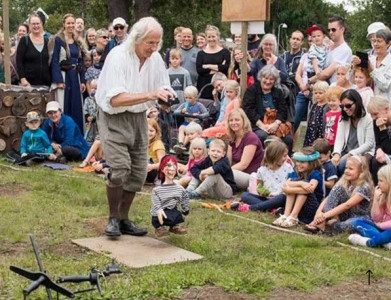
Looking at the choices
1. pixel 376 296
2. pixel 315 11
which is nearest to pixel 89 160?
pixel 376 296

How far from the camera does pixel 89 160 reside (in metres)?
10.4

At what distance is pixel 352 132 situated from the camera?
8.23 meters

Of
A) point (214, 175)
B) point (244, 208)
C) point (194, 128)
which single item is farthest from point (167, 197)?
point (194, 128)

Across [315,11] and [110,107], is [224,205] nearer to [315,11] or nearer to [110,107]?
[110,107]

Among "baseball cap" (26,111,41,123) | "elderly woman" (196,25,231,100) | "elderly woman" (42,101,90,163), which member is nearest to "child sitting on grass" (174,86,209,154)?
"elderly woman" (196,25,231,100)

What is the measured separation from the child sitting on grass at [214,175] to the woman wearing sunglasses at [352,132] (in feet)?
4.07

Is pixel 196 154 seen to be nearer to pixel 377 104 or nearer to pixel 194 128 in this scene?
pixel 194 128

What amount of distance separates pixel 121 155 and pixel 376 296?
232 centimetres

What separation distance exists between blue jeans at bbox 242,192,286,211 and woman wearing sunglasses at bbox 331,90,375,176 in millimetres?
719

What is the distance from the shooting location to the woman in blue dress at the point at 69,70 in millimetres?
11336

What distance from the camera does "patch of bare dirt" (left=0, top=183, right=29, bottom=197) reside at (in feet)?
27.2

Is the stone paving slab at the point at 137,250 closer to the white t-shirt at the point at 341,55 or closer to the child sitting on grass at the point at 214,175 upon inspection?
the child sitting on grass at the point at 214,175

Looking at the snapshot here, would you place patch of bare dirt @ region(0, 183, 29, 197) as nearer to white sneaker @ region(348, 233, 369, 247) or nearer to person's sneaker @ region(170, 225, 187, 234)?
person's sneaker @ region(170, 225, 187, 234)

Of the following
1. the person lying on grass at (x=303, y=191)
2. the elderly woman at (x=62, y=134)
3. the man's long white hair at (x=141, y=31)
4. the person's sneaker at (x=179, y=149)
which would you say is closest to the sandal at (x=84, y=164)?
Answer: the elderly woman at (x=62, y=134)
